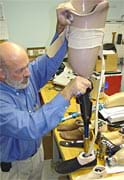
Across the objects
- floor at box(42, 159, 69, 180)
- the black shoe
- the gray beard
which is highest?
the gray beard

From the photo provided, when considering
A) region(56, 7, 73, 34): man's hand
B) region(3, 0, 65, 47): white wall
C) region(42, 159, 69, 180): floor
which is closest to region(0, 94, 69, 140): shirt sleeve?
region(56, 7, 73, 34): man's hand

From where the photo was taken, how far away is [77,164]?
4.14 feet

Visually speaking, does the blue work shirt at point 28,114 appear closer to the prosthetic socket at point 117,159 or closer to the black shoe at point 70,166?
the black shoe at point 70,166

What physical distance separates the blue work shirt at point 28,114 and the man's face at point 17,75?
3 cm

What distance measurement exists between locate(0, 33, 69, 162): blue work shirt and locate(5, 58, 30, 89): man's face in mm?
31

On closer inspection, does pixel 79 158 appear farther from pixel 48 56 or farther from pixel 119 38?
pixel 119 38

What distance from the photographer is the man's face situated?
1342mm

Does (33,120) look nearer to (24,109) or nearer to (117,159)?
(24,109)

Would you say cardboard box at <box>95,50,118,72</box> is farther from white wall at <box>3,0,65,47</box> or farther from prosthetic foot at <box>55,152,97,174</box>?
prosthetic foot at <box>55,152,97,174</box>

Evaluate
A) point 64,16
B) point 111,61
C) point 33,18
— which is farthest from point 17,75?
point 33,18

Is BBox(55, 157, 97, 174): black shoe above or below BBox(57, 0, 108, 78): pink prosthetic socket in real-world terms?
below

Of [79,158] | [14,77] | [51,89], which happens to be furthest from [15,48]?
[51,89]

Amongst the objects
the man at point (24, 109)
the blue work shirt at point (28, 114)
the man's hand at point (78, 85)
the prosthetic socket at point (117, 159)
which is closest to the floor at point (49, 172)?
the man at point (24, 109)

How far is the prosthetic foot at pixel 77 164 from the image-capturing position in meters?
1.26
